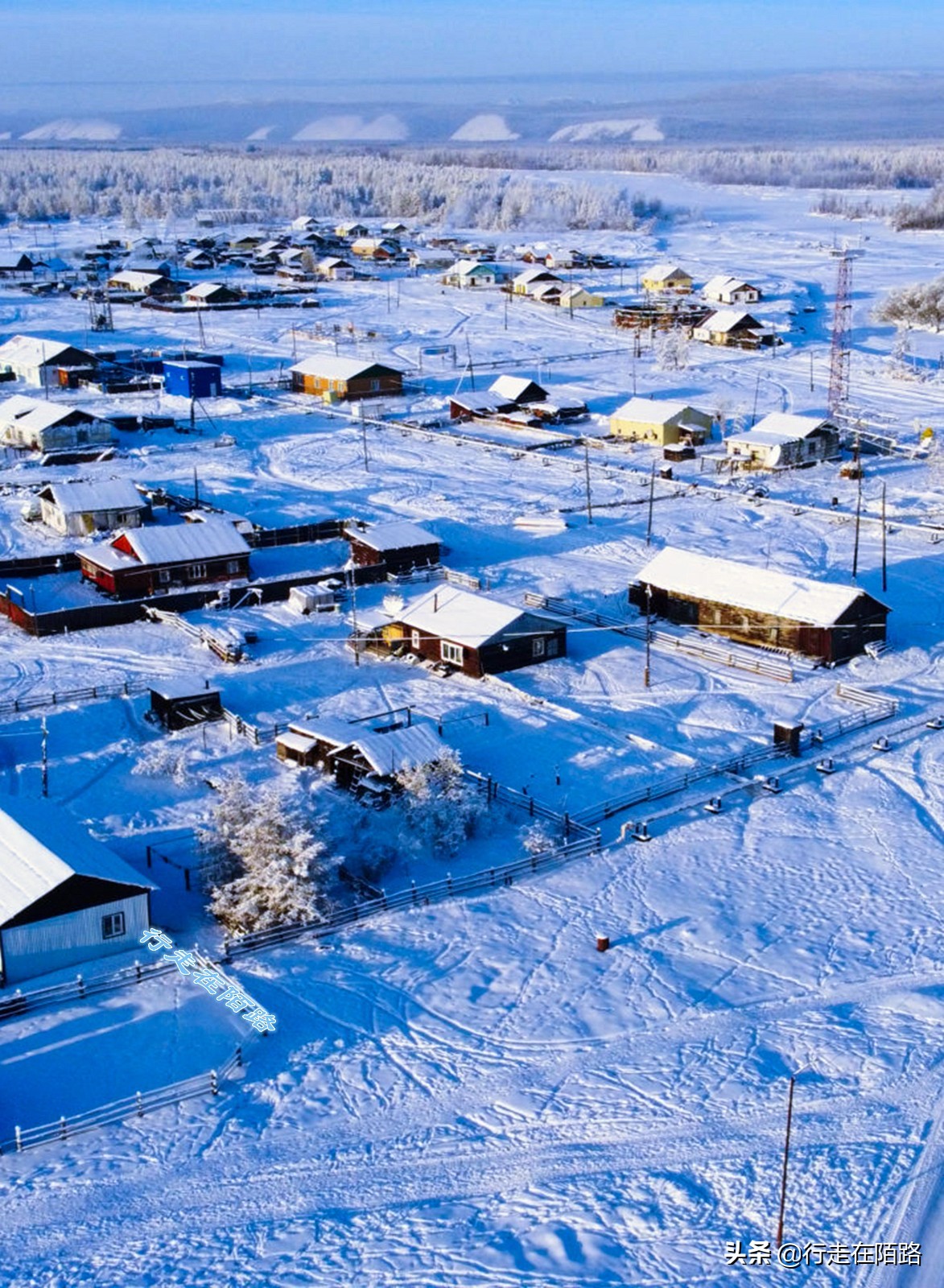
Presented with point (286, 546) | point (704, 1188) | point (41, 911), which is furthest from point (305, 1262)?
point (286, 546)

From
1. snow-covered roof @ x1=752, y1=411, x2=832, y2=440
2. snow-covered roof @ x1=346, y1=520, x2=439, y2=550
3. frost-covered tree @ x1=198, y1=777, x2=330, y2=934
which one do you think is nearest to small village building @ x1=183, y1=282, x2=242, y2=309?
snow-covered roof @ x1=752, y1=411, x2=832, y2=440

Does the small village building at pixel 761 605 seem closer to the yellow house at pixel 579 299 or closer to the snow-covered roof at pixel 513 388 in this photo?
the snow-covered roof at pixel 513 388

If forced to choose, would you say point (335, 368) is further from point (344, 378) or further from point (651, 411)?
point (651, 411)

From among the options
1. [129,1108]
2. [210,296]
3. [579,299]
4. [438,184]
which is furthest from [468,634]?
[438,184]

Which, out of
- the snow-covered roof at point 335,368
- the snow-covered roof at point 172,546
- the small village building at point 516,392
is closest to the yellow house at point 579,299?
the snow-covered roof at point 335,368

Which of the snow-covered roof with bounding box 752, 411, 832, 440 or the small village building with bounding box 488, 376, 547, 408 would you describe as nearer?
the snow-covered roof with bounding box 752, 411, 832, 440

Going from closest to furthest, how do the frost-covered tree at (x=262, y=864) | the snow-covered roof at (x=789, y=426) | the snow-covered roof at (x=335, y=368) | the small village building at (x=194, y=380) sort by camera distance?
the frost-covered tree at (x=262, y=864)
the snow-covered roof at (x=789, y=426)
the small village building at (x=194, y=380)
the snow-covered roof at (x=335, y=368)

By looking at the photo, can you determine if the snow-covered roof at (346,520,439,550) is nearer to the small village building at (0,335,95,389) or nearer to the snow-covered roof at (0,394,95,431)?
the snow-covered roof at (0,394,95,431)
